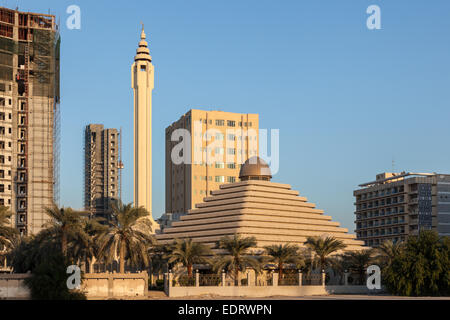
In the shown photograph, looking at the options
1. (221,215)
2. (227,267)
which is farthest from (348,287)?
(221,215)

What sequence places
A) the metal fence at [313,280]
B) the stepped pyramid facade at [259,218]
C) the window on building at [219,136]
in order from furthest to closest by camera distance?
1. the window on building at [219,136]
2. the stepped pyramid facade at [259,218]
3. the metal fence at [313,280]

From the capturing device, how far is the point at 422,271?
273 ft

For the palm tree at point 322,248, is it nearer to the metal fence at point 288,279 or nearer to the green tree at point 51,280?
the metal fence at point 288,279

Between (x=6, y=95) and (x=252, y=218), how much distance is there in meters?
55.3

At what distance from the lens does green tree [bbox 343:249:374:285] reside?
93.8m

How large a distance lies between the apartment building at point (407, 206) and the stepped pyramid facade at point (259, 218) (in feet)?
140

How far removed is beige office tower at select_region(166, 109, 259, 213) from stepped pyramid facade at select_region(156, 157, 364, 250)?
6831 cm

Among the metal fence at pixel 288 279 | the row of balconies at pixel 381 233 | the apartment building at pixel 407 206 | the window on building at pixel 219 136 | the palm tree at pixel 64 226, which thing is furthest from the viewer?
the window on building at pixel 219 136

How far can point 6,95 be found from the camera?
434ft

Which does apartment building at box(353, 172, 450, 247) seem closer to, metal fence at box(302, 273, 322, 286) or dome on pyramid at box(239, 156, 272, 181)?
dome on pyramid at box(239, 156, 272, 181)

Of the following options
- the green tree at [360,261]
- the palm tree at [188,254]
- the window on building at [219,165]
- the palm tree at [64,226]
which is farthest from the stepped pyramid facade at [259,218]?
the window on building at [219,165]

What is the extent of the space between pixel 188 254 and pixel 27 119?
5932 centimetres

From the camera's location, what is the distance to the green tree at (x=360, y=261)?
308 ft
